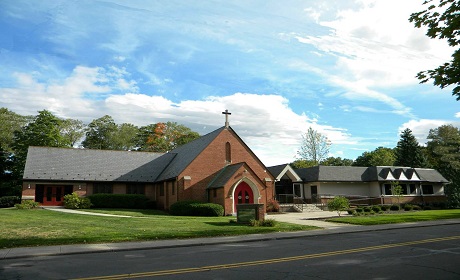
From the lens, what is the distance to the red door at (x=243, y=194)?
32.5 metres

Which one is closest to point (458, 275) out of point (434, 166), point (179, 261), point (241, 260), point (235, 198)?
point (241, 260)

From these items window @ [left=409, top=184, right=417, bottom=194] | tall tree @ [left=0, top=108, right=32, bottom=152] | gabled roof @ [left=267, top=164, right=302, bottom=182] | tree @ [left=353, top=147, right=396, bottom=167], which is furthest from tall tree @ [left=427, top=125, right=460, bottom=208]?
tall tree @ [left=0, top=108, right=32, bottom=152]

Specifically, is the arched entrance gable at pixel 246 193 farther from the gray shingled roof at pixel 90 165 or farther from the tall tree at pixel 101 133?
the tall tree at pixel 101 133

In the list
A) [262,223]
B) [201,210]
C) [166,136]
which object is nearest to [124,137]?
[166,136]

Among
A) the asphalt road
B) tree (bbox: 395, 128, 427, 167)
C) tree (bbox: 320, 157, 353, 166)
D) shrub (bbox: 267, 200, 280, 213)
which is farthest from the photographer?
tree (bbox: 320, 157, 353, 166)

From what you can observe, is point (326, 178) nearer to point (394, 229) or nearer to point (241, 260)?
point (394, 229)

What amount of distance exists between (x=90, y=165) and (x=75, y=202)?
237 inches

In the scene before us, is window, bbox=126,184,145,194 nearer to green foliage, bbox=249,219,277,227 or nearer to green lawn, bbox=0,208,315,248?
green lawn, bbox=0,208,315,248

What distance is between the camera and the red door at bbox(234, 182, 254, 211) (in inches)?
1280

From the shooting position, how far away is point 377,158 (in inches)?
3051

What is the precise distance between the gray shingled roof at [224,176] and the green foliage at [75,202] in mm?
11650

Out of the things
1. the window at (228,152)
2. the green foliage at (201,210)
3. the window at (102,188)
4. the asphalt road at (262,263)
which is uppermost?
the window at (228,152)

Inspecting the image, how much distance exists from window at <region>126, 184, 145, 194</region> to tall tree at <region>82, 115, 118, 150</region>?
108ft

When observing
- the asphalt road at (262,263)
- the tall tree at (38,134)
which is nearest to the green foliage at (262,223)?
the asphalt road at (262,263)
